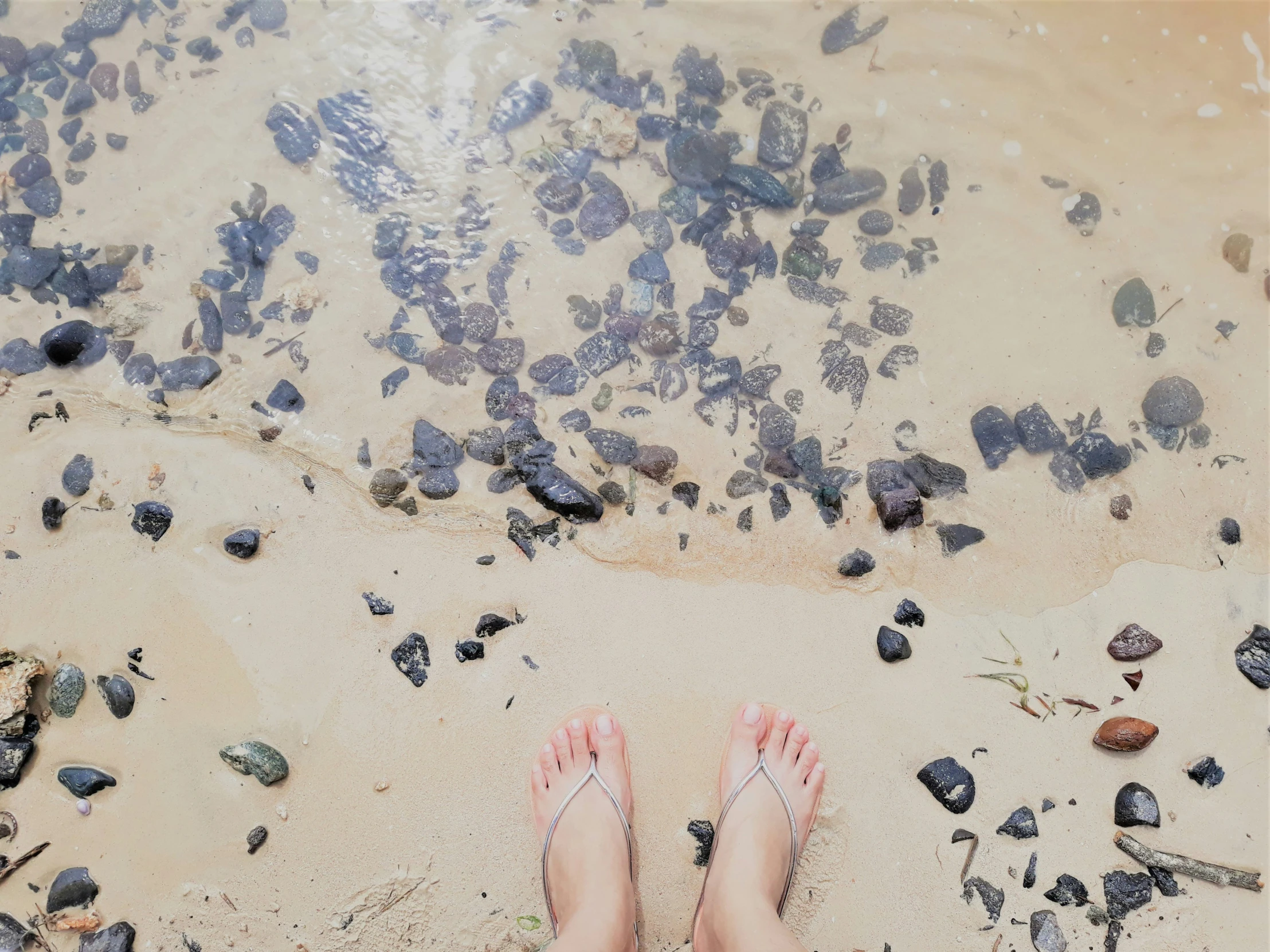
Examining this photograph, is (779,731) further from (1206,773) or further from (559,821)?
(1206,773)

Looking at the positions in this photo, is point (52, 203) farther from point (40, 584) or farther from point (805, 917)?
point (805, 917)

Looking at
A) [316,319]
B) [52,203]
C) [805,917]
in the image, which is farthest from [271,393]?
[805,917]

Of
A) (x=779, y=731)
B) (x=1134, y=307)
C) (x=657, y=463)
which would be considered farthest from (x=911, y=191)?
(x=779, y=731)

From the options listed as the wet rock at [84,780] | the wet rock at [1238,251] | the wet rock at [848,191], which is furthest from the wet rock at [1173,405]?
the wet rock at [84,780]

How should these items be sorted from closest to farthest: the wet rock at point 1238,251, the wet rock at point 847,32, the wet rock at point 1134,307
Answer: the wet rock at point 1134,307 → the wet rock at point 1238,251 → the wet rock at point 847,32

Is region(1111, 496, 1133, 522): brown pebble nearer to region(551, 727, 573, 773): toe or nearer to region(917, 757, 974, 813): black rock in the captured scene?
region(917, 757, 974, 813): black rock

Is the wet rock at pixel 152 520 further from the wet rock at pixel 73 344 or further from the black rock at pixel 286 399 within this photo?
the wet rock at pixel 73 344
